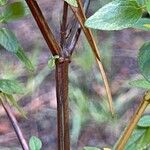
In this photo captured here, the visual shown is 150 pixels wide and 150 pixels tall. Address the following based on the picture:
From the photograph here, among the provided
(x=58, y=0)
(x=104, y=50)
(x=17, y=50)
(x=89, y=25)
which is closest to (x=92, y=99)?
(x=104, y=50)

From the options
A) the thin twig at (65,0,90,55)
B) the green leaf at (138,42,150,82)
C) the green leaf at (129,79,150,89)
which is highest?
the green leaf at (138,42,150,82)

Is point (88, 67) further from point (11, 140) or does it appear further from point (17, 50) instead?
point (17, 50)

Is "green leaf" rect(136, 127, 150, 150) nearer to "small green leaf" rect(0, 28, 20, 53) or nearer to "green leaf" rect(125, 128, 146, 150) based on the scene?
"green leaf" rect(125, 128, 146, 150)

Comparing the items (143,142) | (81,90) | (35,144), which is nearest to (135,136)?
(143,142)

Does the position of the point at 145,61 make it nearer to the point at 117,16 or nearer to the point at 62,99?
the point at 117,16

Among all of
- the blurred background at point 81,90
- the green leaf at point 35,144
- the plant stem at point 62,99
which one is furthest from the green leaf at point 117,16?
the blurred background at point 81,90

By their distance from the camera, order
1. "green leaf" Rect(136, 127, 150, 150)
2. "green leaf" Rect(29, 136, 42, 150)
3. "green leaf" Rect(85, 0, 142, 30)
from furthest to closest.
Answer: "green leaf" Rect(29, 136, 42, 150), "green leaf" Rect(136, 127, 150, 150), "green leaf" Rect(85, 0, 142, 30)

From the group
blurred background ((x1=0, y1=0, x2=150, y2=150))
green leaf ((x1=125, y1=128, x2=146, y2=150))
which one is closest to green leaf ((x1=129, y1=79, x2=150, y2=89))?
green leaf ((x1=125, y1=128, x2=146, y2=150))

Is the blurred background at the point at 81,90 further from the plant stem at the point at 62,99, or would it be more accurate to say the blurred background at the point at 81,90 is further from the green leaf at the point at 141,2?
the green leaf at the point at 141,2
